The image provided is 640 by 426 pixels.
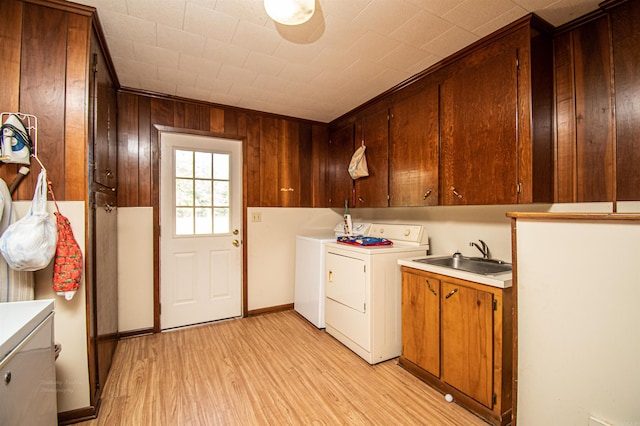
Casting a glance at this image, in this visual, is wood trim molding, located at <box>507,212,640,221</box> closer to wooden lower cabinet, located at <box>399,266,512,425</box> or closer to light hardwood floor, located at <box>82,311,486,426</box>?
wooden lower cabinet, located at <box>399,266,512,425</box>

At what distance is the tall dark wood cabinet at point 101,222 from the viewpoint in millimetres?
1756

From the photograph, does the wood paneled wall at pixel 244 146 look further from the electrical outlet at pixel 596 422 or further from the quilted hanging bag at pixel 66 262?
the electrical outlet at pixel 596 422

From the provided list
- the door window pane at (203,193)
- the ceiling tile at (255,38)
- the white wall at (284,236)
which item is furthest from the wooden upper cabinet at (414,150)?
the door window pane at (203,193)

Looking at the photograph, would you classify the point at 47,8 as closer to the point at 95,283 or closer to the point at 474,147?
the point at 95,283

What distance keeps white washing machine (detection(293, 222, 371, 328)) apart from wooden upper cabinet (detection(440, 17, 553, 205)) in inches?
55.0

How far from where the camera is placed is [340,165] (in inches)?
139

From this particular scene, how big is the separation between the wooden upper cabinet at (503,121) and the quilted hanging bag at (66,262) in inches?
96.4

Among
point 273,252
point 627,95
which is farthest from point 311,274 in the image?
point 627,95

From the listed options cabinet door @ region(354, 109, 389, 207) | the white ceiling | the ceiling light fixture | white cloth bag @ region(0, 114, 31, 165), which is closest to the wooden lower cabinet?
cabinet door @ region(354, 109, 389, 207)

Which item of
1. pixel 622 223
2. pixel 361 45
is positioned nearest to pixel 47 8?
pixel 361 45

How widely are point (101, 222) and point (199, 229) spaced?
110cm

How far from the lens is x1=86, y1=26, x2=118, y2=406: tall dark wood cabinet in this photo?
5.76 feet

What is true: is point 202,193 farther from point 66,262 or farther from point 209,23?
point 209,23

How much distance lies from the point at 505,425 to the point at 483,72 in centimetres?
220
